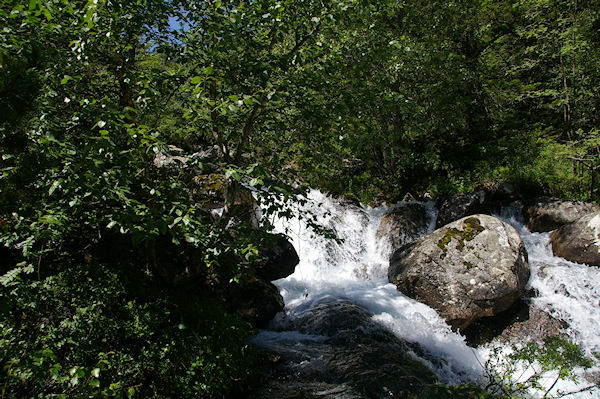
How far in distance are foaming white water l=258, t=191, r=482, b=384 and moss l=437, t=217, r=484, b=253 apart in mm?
1600

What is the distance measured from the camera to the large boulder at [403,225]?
35.6ft

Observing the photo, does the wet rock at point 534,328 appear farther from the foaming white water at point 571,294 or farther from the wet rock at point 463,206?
the wet rock at point 463,206

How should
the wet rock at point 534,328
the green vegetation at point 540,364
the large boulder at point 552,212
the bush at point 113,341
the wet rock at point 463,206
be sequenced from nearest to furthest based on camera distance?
the bush at point 113,341 < the green vegetation at point 540,364 < the wet rock at point 534,328 < the large boulder at point 552,212 < the wet rock at point 463,206

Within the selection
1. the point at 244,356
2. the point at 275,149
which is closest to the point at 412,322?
the point at 244,356

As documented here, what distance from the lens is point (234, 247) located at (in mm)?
3410

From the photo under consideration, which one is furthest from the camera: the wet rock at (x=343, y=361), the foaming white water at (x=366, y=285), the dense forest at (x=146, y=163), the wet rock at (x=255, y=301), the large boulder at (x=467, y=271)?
the large boulder at (x=467, y=271)

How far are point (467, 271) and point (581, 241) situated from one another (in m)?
3.29

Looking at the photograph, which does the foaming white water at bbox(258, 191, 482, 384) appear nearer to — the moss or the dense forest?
the dense forest

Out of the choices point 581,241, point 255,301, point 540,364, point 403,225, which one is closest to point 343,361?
point 255,301

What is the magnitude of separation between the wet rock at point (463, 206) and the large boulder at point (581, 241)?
7.37ft

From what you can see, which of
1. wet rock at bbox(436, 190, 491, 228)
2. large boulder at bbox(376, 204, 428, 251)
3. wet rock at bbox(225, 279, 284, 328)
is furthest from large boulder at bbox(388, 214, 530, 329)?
wet rock at bbox(225, 279, 284, 328)

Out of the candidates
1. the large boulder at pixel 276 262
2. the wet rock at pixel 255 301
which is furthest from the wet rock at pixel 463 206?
the wet rock at pixel 255 301

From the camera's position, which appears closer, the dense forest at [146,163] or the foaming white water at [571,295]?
the dense forest at [146,163]

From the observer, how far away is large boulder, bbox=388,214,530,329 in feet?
24.0
